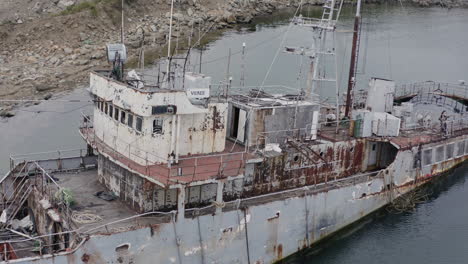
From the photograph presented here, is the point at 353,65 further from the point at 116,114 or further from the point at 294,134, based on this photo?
the point at 116,114

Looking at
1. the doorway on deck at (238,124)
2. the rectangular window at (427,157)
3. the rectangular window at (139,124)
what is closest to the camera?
the rectangular window at (139,124)

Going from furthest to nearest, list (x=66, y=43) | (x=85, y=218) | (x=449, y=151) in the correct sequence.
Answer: (x=66, y=43) < (x=449, y=151) < (x=85, y=218)

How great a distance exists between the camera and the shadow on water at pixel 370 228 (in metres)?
25.5

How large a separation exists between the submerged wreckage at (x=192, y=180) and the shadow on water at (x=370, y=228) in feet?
2.10

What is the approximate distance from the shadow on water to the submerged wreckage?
0.64 m

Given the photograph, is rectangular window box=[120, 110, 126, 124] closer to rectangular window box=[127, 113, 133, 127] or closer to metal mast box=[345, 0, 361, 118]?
rectangular window box=[127, 113, 133, 127]

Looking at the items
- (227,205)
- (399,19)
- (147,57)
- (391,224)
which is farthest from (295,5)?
(227,205)

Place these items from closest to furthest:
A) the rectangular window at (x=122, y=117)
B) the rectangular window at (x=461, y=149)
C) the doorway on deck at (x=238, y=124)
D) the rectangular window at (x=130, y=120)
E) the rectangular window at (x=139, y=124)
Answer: the rectangular window at (x=139, y=124) → the rectangular window at (x=130, y=120) → the rectangular window at (x=122, y=117) → the doorway on deck at (x=238, y=124) → the rectangular window at (x=461, y=149)

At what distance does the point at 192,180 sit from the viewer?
2003 cm

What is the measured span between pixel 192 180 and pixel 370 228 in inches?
482

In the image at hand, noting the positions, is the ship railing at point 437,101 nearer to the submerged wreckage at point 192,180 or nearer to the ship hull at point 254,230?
the ship hull at point 254,230

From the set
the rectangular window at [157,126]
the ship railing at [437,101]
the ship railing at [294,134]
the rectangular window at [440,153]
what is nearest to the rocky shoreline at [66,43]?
the ship railing at [294,134]

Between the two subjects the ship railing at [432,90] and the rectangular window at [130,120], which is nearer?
the rectangular window at [130,120]

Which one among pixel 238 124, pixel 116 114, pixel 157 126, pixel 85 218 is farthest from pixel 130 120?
pixel 238 124
